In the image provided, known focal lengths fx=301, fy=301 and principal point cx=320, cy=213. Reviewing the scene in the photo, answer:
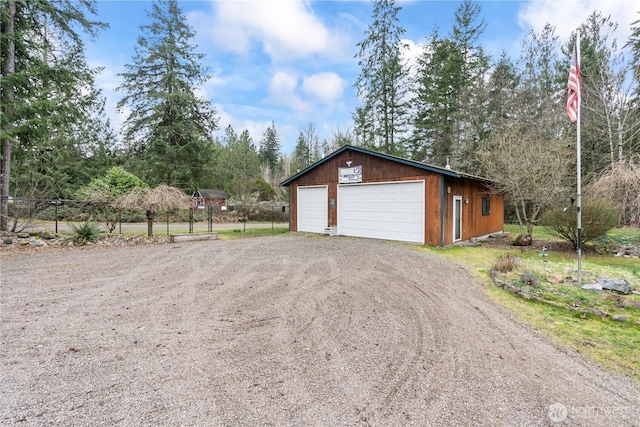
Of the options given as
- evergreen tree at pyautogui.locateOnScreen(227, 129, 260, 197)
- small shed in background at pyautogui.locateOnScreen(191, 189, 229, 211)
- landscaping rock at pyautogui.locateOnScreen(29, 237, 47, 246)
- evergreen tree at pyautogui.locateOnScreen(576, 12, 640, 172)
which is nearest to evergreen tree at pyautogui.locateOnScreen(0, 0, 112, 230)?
landscaping rock at pyautogui.locateOnScreen(29, 237, 47, 246)

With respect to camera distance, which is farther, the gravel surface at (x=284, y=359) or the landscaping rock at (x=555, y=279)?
the landscaping rock at (x=555, y=279)

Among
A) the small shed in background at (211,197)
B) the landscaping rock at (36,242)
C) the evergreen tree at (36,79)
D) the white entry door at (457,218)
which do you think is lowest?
the landscaping rock at (36,242)

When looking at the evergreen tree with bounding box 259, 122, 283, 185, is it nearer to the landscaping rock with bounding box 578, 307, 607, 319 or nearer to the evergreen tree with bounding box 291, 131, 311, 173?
the evergreen tree with bounding box 291, 131, 311, 173

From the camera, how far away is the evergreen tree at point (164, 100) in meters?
20.8

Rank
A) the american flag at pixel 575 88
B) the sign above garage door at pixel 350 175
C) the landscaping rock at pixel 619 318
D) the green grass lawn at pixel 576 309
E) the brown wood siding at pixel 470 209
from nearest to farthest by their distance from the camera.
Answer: the green grass lawn at pixel 576 309 < the landscaping rock at pixel 619 318 < the american flag at pixel 575 88 < the brown wood siding at pixel 470 209 < the sign above garage door at pixel 350 175

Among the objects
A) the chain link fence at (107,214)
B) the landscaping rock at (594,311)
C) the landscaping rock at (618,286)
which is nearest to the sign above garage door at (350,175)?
the chain link fence at (107,214)

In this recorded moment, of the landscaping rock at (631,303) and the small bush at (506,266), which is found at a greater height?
the small bush at (506,266)

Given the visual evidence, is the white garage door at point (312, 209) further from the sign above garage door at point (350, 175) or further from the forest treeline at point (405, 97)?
the forest treeline at point (405, 97)

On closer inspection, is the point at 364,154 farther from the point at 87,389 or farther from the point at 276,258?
the point at 87,389

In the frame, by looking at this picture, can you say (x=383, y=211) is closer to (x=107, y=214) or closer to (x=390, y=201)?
(x=390, y=201)

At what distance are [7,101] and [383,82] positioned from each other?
18293mm

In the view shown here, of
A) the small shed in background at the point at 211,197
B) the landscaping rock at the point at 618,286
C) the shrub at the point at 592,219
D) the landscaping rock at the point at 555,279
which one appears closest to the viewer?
the landscaping rock at the point at 618,286

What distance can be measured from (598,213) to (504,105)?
12677 mm

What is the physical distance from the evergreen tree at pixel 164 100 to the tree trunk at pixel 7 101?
10.1m
